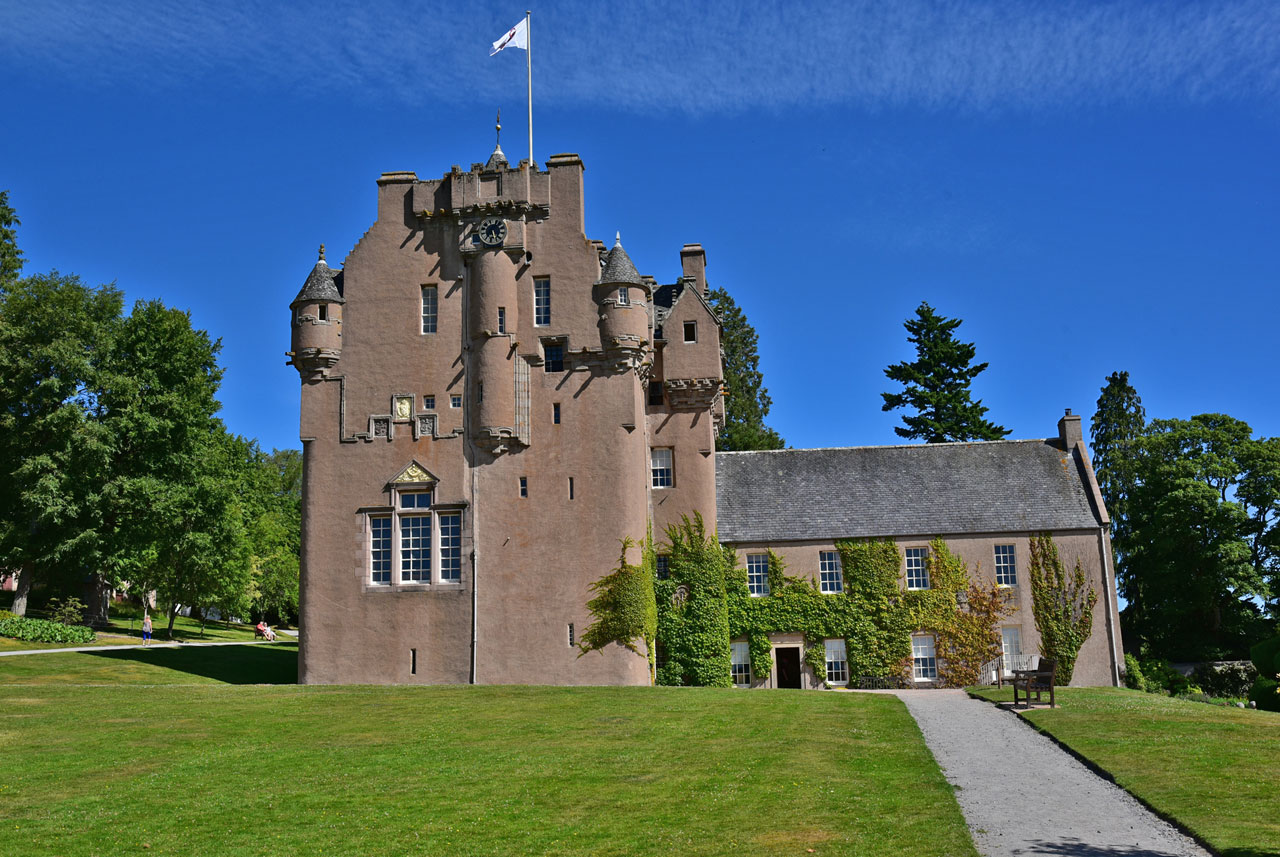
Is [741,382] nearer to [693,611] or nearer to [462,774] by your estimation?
[693,611]

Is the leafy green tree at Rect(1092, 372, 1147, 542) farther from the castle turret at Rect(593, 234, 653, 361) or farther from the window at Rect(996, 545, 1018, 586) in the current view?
the castle turret at Rect(593, 234, 653, 361)

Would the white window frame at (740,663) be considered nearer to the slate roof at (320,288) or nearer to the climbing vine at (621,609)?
the climbing vine at (621,609)

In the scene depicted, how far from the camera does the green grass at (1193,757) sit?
49.0 ft

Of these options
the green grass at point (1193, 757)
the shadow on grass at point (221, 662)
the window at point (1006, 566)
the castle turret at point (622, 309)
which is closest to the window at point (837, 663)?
the window at point (1006, 566)

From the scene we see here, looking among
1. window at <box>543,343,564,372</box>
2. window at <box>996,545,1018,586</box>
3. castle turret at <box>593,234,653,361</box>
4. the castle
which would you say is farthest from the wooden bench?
window at <box>543,343,564,372</box>

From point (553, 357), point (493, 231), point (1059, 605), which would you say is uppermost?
point (493, 231)

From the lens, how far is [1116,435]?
228ft

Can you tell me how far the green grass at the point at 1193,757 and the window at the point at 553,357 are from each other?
17.5 metres

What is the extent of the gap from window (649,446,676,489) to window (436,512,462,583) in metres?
7.81

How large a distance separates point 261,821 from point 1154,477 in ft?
154

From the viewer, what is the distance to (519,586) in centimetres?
3644

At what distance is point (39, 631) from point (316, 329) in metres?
16.7

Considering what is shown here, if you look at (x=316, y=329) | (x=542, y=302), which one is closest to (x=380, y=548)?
(x=316, y=329)

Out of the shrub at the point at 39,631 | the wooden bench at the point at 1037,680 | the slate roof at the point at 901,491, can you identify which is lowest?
the wooden bench at the point at 1037,680
